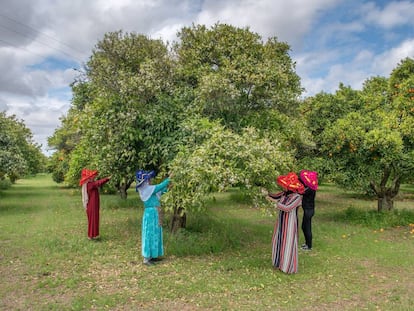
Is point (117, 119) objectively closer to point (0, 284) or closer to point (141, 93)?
point (141, 93)

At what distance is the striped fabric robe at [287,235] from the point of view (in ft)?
25.4

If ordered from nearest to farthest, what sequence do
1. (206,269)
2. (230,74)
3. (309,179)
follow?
(206,269) → (309,179) → (230,74)

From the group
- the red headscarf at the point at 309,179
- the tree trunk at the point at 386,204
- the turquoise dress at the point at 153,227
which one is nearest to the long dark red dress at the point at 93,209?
the turquoise dress at the point at 153,227

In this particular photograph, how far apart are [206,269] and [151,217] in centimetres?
166

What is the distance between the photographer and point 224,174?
7.14 m

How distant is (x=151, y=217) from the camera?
8.45 meters

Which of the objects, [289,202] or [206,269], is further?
[206,269]

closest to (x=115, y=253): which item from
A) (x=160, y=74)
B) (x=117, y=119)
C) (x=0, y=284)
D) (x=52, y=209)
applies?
(x=0, y=284)

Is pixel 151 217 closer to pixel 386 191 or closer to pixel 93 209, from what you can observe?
pixel 93 209

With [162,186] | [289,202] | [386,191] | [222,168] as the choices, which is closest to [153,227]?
[162,186]

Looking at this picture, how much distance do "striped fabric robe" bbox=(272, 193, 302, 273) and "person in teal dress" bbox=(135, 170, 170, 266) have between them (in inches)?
101

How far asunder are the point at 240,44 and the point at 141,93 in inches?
148

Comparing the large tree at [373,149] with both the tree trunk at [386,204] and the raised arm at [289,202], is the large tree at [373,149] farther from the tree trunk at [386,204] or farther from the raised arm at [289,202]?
the raised arm at [289,202]

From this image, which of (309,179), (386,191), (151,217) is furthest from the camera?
(386,191)
